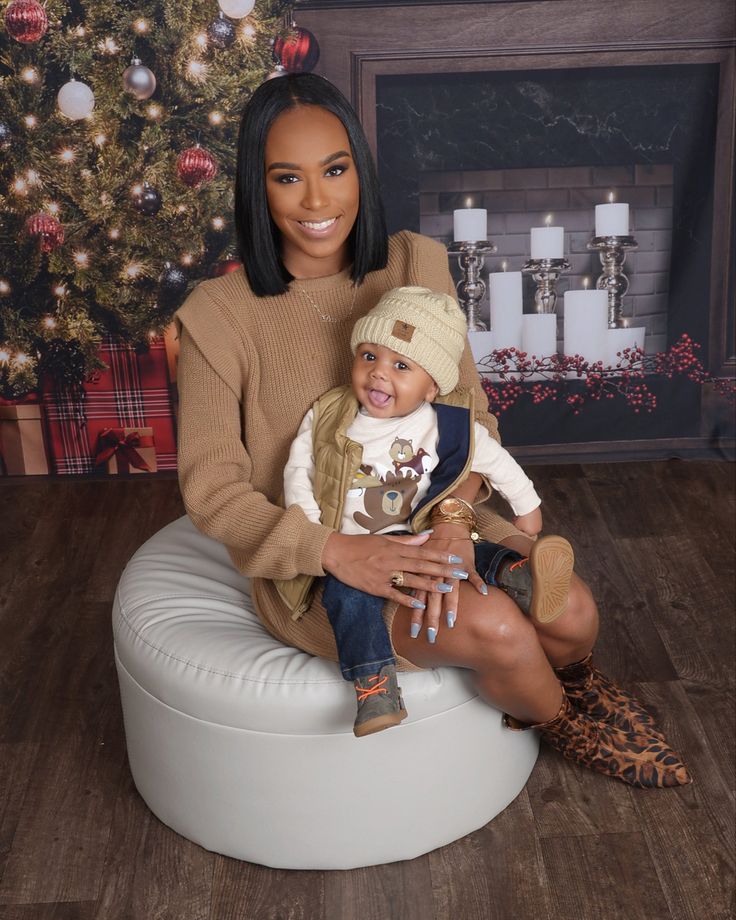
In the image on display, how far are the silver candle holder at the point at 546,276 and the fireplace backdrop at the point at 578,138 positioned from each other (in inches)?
1.4

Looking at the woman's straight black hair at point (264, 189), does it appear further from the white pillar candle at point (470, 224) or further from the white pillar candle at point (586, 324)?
the white pillar candle at point (586, 324)

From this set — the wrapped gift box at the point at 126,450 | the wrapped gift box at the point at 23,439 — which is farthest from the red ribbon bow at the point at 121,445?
the wrapped gift box at the point at 23,439

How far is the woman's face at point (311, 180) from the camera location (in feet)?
5.89

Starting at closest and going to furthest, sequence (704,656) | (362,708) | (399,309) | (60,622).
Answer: (362,708)
(399,309)
(704,656)
(60,622)

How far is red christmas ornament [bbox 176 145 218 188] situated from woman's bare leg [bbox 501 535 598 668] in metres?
1.82

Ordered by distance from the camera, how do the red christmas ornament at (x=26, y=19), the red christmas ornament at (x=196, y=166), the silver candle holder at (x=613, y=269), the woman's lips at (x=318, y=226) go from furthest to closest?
the silver candle holder at (x=613, y=269), the red christmas ornament at (x=196, y=166), the red christmas ornament at (x=26, y=19), the woman's lips at (x=318, y=226)

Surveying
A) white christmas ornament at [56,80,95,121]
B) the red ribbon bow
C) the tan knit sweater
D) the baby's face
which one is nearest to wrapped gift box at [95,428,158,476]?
the red ribbon bow

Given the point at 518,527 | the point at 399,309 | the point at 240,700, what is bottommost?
the point at 240,700

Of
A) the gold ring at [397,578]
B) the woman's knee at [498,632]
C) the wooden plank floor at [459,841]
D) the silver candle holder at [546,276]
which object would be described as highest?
the silver candle holder at [546,276]

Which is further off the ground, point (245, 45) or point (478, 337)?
point (245, 45)

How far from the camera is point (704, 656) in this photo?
94.2 inches

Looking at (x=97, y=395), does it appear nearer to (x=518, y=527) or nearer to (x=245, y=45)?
(x=245, y=45)

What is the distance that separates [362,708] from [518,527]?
0.54 metres

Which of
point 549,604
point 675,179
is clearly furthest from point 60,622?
point 675,179
